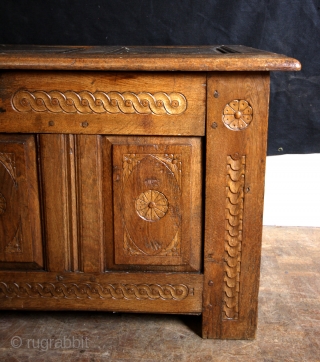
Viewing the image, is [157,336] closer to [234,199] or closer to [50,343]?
[50,343]

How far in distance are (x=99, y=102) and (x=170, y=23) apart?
127 centimetres

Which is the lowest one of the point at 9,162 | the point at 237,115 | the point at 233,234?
the point at 233,234

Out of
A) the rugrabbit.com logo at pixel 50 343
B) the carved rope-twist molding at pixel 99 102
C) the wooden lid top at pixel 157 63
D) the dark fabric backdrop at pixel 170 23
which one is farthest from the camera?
the dark fabric backdrop at pixel 170 23

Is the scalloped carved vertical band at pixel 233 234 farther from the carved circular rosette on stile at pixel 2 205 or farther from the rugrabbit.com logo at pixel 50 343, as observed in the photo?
the carved circular rosette on stile at pixel 2 205

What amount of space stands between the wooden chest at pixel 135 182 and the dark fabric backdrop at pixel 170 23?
1.14 meters

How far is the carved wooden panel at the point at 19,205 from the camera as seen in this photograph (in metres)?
1.88

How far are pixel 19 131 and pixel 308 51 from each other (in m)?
1.73

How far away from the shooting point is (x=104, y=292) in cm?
200

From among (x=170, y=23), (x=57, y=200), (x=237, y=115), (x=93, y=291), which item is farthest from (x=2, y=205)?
(x=170, y=23)

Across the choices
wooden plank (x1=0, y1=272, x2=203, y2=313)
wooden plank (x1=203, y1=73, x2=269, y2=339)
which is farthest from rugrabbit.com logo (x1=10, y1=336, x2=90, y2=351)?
wooden plank (x1=203, y1=73, x2=269, y2=339)

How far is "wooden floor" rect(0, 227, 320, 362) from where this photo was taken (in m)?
1.88

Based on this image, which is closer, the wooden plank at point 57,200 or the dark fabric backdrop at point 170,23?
the wooden plank at point 57,200

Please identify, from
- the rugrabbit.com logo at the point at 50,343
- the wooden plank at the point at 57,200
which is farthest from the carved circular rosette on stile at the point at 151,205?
the rugrabbit.com logo at the point at 50,343

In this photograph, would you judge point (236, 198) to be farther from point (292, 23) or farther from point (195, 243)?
point (292, 23)
